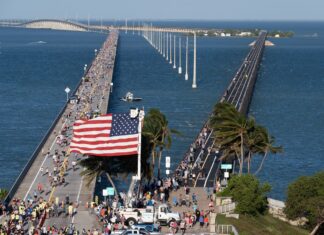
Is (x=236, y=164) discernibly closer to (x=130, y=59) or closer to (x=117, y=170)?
(x=117, y=170)

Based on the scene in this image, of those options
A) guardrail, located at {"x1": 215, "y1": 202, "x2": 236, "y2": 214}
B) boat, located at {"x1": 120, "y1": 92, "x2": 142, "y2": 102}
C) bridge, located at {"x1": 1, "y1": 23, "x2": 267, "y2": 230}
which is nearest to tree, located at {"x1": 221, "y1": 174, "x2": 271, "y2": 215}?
guardrail, located at {"x1": 215, "y1": 202, "x2": 236, "y2": 214}

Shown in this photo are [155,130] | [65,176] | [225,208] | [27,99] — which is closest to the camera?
[225,208]

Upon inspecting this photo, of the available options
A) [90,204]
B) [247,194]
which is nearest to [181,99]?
[90,204]

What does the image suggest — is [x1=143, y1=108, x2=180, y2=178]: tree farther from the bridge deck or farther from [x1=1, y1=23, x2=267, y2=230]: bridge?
the bridge deck

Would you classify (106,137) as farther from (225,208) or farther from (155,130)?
(155,130)

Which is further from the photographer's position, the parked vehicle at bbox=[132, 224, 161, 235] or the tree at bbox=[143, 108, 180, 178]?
the tree at bbox=[143, 108, 180, 178]

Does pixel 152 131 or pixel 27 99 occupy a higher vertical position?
pixel 152 131

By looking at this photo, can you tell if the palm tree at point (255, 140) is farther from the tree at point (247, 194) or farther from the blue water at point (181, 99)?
the tree at point (247, 194)
